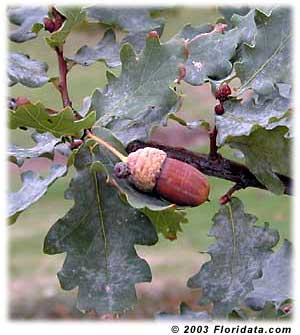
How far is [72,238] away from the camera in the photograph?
1098mm

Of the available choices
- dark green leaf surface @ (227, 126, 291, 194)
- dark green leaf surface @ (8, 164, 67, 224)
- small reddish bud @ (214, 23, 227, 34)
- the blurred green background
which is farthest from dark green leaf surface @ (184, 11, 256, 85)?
the blurred green background

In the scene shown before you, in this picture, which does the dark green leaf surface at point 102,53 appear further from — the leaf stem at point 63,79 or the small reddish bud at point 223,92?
the small reddish bud at point 223,92

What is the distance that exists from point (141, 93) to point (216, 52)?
0.47 feet

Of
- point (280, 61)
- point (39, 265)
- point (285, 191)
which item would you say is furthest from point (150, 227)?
point (39, 265)

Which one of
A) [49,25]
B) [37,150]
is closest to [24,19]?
[49,25]

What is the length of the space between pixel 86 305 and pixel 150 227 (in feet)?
0.46

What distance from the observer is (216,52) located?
45.6 inches

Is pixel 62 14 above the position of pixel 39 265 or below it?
above

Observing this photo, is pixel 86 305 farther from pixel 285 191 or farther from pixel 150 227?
pixel 285 191

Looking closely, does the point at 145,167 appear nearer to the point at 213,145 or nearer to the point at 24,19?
the point at 213,145

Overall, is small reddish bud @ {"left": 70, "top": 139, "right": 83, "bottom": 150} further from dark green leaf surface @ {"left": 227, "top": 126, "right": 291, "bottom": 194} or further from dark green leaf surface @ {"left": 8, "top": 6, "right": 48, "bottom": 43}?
dark green leaf surface @ {"left": 8, "top": 6, "right": 48, "bottom": 43}

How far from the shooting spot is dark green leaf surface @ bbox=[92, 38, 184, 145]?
1.08m

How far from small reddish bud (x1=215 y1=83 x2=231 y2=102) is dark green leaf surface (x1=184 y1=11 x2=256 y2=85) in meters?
0.03

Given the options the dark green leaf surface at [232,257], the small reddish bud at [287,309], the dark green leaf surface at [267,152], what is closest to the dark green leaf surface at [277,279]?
the small reddish bud at [287,309]
